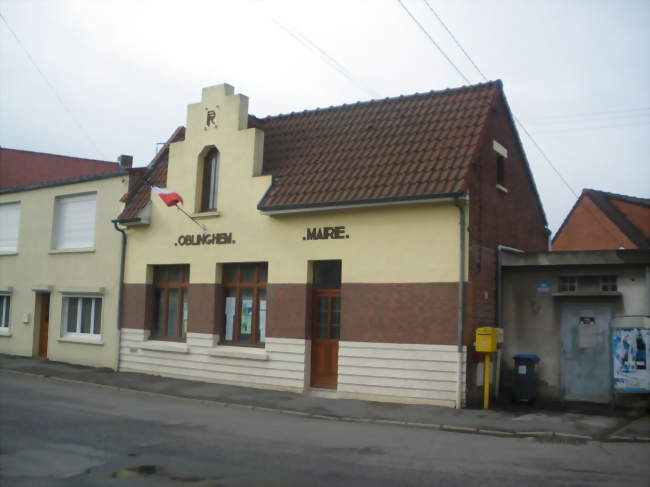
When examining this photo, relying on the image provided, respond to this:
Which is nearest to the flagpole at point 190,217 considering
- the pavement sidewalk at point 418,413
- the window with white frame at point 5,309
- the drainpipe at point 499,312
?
the pavement sidewalk at point 418,413

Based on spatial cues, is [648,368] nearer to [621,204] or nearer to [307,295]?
[307,295]

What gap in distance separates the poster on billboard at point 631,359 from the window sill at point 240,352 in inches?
306

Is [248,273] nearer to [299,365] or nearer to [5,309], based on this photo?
[299,365]

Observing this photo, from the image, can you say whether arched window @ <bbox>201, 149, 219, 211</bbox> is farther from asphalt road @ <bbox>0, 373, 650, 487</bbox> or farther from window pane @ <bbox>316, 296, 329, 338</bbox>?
asphalt road @ <bbox>0, 373, 650, 487</bbox>

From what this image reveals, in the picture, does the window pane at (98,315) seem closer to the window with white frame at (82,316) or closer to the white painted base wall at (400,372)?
the window with white frame at (82,316)

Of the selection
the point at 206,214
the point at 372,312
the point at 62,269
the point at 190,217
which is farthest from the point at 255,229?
the point at 62,269

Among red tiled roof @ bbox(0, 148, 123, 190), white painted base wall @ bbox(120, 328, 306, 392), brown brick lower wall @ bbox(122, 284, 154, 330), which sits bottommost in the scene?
white painted base wall @ bbox(120, 328, 306, 392)

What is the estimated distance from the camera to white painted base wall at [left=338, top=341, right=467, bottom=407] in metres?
13.7

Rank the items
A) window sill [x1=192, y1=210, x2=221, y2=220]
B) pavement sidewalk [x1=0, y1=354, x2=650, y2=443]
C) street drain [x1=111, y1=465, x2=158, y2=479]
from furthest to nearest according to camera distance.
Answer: window sill [x1=192, y1=210, x2=221, y2=220] → pavement sidewalk [x1=0, y1=354, x2=650, y2=443] → street drain [x1=111, y1=465, x2=158, y2=479]

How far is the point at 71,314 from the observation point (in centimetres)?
2120

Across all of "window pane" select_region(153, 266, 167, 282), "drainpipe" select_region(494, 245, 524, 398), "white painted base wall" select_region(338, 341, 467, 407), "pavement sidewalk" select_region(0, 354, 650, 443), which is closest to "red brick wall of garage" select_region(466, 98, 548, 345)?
"drainpipe" select_region(494, 245, 524, 398)

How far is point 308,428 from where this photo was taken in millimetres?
11555

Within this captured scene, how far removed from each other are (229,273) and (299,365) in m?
3.40

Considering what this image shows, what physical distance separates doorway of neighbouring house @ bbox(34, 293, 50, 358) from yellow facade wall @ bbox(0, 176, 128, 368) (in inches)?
4.6
